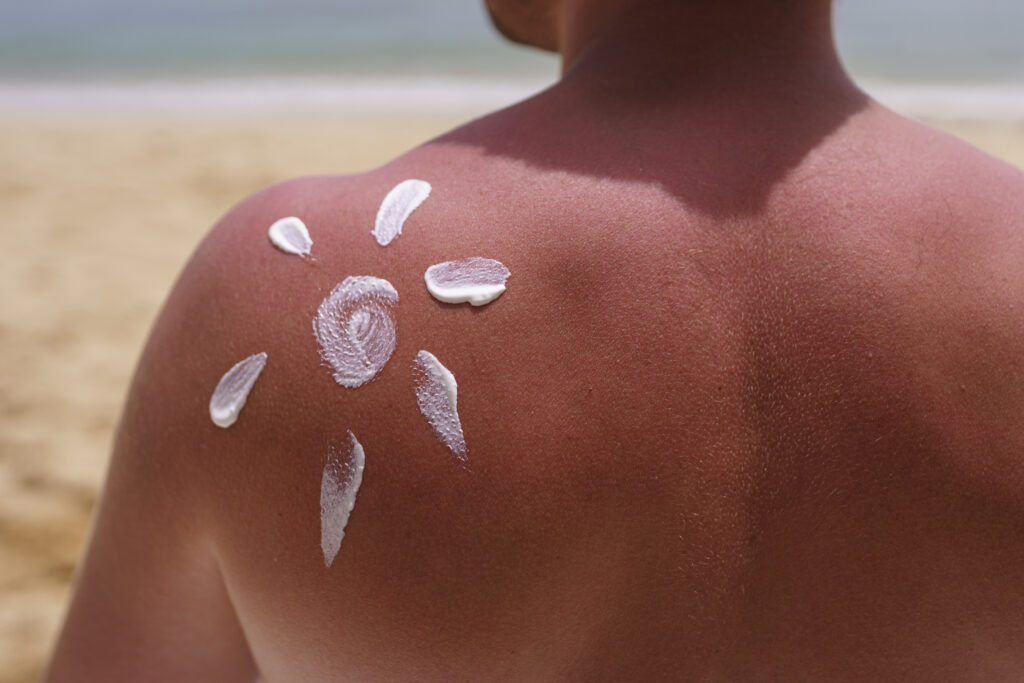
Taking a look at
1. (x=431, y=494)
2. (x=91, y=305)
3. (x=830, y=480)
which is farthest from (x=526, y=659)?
(x=91, y=305)

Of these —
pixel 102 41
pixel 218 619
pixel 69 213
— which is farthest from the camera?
pixel 102 41

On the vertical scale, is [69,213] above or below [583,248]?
above

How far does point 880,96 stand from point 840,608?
662 centimetres

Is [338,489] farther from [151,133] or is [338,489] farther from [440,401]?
[151,133]

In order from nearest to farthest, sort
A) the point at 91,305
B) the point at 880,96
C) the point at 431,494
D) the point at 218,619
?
the point at 431,494 < the point at 218,619 < the point at 91,305 < the point at 880,96

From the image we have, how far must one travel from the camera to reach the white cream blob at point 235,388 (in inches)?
26.4

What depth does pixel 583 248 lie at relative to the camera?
2.13ft

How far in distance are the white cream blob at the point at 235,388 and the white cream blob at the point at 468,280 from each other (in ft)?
0.46

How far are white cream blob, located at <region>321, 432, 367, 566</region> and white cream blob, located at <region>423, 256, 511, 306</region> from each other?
122mm

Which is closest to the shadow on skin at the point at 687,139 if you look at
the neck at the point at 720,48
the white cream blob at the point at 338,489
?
the neck at the point at 720,48

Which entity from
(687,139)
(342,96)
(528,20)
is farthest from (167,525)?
(342,96)

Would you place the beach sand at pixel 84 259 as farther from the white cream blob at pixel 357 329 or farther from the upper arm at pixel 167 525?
the white cream blob at pixel 357 329

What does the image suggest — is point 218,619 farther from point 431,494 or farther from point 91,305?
point 91,305

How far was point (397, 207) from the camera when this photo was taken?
0.69 metres
